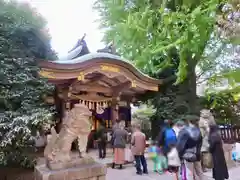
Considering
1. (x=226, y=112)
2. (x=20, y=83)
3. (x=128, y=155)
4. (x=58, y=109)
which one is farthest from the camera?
(x=226, y=112)

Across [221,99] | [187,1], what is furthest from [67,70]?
[221,99]

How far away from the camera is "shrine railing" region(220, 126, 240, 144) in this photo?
12.9m

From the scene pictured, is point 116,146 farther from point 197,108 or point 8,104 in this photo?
point 197,108

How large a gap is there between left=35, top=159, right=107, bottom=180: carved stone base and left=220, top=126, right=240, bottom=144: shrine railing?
10.3 metres

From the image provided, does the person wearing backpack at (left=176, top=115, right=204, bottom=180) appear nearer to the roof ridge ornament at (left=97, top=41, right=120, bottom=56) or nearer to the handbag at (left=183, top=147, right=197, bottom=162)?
the handbag at (left=183, top=147, right=197, bottom=162)

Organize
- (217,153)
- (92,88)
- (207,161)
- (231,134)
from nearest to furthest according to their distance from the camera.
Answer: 1. (217,153)
2. (207,161)
3. (92,88)
4. (231,134)

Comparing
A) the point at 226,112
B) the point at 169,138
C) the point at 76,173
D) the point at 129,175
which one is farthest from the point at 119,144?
→ the point at 226,112

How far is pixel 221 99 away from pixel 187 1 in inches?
492

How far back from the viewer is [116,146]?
7551 mm

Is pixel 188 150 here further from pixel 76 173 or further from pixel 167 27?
pixel 167 27

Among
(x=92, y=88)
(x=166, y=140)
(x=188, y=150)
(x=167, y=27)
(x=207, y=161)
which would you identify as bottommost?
(x=207, y=161)

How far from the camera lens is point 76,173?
4684 mm

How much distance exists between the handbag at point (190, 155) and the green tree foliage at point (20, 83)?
3.09 meters

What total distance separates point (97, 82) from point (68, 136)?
296 inches
